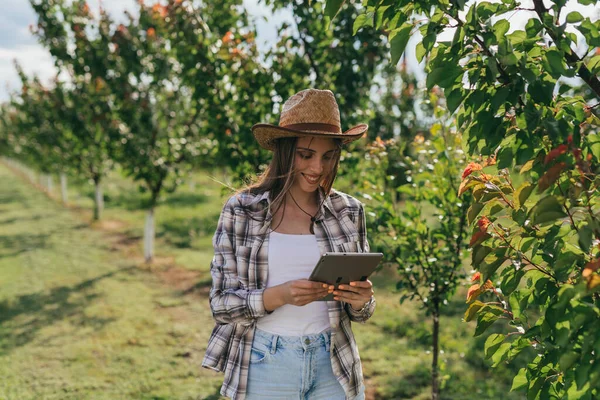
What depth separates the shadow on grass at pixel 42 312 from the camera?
6.64 m

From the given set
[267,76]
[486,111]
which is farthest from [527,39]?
[267,76]

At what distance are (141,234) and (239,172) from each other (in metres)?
9.43

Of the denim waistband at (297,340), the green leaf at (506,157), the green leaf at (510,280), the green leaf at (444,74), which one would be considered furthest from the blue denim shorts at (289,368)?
the green leaf at (444,74)

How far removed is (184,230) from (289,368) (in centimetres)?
1281

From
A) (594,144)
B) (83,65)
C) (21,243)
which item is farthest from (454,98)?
(21,243)

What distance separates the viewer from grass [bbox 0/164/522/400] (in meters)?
5.19

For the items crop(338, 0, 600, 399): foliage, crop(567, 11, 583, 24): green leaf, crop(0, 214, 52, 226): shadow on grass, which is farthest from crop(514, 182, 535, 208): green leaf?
crop(0, 214, 52, 226): shadow on grass

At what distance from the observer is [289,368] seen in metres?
2.11

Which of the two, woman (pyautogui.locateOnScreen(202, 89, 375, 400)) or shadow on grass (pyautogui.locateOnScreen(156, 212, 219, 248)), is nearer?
woman (pyautogui.locateOnScreen(202, 89, 375, 400))

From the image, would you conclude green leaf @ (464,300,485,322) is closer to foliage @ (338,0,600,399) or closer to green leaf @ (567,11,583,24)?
foliage @ (338,0,600,399)

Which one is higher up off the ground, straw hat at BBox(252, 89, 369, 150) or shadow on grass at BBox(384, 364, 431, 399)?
straw hat at BBox(252, 89, 369, 150)

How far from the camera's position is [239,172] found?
221 inches

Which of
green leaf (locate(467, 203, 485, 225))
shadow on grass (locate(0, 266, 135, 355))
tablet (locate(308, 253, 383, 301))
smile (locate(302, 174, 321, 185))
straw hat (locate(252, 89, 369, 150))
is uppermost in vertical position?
straw hat (locate(252, 89, 369, 150))

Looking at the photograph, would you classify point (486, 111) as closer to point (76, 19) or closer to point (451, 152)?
point (451, 152)
